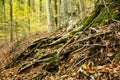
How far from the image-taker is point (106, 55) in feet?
17.3

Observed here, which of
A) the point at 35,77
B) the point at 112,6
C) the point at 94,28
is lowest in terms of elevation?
the point at 35,77

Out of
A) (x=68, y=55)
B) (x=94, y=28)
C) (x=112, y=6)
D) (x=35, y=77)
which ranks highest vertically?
(x=112, y=6)

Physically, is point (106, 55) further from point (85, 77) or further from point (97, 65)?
point (85, 77)

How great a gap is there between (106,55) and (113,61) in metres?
0.30

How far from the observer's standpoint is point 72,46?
664 cm

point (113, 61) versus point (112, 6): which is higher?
point (112, 6)

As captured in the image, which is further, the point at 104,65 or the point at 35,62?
the point at 35,62

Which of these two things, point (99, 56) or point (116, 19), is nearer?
point (99, 56)

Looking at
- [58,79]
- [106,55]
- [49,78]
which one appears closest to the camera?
[106,55]

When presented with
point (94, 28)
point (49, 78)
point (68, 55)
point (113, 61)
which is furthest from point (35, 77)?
point (113, 61)

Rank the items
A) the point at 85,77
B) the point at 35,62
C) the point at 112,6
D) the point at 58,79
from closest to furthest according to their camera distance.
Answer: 1. the point at 85,77
2. the point at 58,79
3. the point at 112,6
4. the point at 35,62

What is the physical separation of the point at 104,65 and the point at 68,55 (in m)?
1.71

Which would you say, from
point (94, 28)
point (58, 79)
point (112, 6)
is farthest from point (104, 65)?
point (112, 6)

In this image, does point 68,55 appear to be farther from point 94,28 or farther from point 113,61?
point 113,61
